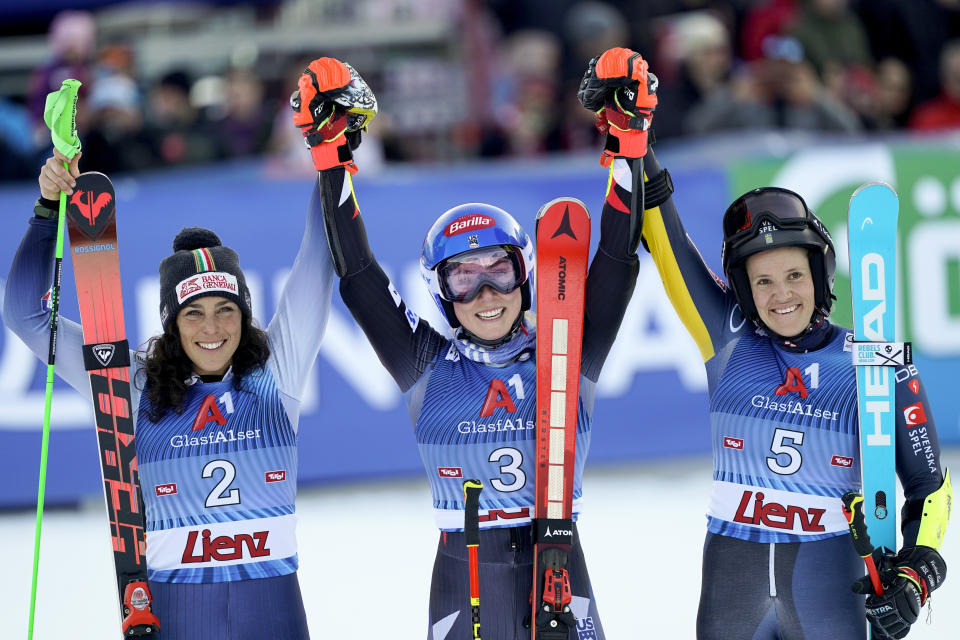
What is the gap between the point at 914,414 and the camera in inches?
142

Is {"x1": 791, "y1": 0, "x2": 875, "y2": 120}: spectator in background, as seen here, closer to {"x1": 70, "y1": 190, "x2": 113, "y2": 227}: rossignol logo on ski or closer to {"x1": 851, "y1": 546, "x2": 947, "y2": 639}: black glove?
{"x1": 851, "y1": 546, "x2": 947, "y2": 639}: black glove

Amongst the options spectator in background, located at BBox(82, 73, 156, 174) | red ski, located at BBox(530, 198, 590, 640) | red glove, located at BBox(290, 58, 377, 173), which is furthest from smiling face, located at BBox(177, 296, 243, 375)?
spectator in background, located at BBox(82, 73, 156, 174)

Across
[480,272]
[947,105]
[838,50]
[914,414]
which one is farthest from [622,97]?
[838,50]

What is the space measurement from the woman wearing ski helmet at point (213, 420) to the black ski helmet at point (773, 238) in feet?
4.37

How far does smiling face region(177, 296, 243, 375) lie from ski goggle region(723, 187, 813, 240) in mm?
1619

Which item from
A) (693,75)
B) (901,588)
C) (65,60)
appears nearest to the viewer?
(901,588)

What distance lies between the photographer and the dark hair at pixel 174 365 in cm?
371

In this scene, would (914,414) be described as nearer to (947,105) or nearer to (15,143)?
(947,105)

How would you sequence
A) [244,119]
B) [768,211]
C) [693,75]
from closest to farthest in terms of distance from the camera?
[768,211] < [693,75] < [244,119]

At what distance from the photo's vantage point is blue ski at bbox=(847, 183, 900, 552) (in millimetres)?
3545

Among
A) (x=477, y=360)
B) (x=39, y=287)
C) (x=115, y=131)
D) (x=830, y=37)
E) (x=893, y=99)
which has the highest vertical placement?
(x=830, y=37)

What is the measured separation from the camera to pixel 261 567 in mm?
3629

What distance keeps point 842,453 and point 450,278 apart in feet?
4.37

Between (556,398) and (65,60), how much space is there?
656 cm
